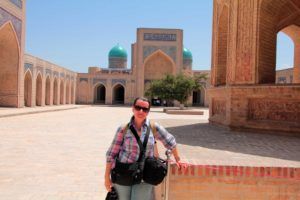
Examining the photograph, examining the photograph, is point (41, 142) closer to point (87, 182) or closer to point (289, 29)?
point (87, 182)

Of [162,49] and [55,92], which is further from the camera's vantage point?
[162,49]

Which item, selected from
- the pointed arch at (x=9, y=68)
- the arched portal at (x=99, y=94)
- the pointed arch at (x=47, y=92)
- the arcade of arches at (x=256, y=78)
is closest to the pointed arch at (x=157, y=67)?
the arched portal at (x=99, y=94)

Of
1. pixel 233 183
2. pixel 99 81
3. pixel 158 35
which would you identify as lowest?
pixel 233 183

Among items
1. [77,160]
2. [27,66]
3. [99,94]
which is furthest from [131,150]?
[99,94]

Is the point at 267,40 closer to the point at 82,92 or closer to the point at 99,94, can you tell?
the point at 82,92

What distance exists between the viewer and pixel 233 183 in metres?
3.24

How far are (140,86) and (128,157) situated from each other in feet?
93.3

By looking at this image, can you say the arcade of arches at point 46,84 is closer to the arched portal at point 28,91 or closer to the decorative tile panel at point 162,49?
the arched portal at point 28,91

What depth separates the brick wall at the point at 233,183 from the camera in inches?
126

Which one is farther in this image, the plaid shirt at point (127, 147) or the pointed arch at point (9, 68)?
the pointed arch at point (9, 68)

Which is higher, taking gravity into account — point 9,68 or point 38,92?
point 9,68

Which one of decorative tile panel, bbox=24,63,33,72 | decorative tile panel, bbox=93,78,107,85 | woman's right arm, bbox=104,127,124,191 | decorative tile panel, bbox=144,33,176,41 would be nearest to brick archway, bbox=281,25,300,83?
woman's right arm, bbox=104,127,124,191

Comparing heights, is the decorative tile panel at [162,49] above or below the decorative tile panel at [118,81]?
above

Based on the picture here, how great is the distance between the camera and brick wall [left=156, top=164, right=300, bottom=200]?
3.20m
